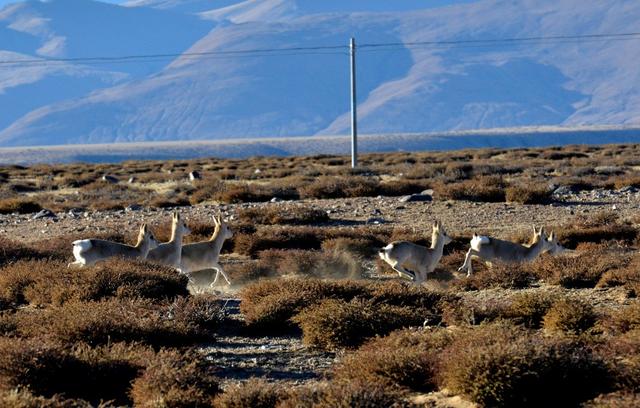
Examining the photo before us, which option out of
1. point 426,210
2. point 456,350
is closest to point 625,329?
point 456,350

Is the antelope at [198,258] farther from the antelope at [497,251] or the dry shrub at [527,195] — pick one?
the dry shrub at [527,195]

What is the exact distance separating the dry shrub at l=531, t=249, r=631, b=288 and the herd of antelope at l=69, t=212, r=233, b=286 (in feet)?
15.4

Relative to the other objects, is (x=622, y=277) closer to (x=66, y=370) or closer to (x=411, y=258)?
(x=411, y=258)

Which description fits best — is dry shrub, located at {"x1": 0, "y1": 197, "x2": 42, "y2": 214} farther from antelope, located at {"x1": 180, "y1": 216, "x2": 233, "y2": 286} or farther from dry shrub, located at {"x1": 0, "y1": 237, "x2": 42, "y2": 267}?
antelope, located at {"x1": 180, "y1": 216, "x2": 233, "y2": 286}

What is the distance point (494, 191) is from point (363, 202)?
334 centimetres

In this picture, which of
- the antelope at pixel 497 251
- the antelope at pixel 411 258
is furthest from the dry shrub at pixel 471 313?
the antelope at pixel 497 251

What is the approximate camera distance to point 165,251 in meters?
16.0

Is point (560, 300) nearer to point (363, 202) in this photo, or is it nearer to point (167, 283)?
point (167, 283)

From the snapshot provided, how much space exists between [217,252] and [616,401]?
9987 mm

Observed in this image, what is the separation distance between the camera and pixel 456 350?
28.6 ft

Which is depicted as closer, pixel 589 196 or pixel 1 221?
pixel 1 221

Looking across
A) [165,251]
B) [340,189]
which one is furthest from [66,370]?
[340,189]

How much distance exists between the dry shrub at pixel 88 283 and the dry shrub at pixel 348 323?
2.57 m

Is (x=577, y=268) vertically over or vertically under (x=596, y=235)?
over
